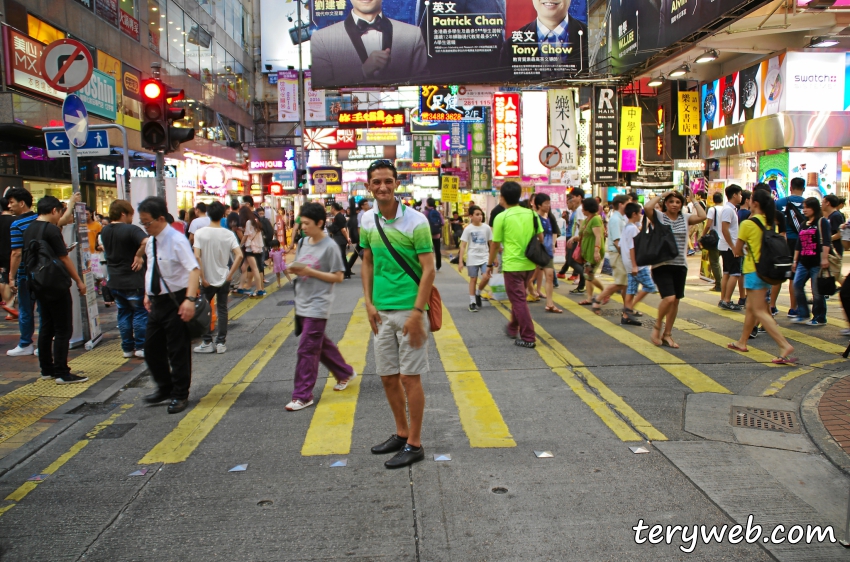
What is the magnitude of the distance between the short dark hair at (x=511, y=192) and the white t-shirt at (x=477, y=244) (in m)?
2.42

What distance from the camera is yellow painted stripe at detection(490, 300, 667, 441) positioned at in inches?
196

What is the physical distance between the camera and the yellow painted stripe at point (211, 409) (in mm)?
4816

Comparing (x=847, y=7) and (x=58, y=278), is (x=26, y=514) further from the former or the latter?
(x=847, y=7)

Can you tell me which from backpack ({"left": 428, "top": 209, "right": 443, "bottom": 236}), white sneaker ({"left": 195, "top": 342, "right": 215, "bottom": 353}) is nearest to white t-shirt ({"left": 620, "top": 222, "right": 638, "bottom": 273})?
white sneaker ({"left": 195, "top": 342, "right": 215, "bottom": 353})

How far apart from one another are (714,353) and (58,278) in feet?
22.8

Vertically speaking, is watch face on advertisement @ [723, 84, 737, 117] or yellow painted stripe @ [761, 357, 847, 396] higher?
watch face on advertisement @ [723, 84, 737, 117]

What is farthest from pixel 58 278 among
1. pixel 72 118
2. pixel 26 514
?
pixel 26 514

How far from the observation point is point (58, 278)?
21.4 ft

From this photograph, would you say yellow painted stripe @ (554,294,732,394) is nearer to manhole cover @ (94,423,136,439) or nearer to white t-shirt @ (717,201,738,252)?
white t-shirt @ (717,201,738,252)

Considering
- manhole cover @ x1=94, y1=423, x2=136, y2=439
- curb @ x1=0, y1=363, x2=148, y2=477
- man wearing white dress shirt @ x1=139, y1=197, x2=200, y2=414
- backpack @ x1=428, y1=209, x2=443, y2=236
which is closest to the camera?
curb @ x1=0, y1=363, x2=148, y2=477

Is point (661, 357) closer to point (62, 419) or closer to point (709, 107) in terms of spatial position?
point (62, 419)

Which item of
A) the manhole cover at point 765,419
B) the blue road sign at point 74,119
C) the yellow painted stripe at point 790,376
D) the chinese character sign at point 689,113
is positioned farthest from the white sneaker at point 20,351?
the chinese character sign at point 689,113

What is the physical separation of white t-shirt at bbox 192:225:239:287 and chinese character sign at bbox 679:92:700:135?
19.2 m

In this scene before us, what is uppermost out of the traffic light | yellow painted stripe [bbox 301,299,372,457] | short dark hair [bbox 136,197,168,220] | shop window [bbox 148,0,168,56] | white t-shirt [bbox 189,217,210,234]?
shop window [bbox 148,0,168,56]
